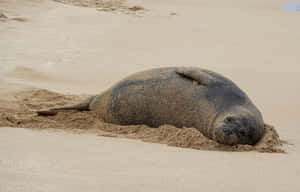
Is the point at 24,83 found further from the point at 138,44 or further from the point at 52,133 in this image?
the point at 138,44

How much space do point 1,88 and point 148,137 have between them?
2636 mm

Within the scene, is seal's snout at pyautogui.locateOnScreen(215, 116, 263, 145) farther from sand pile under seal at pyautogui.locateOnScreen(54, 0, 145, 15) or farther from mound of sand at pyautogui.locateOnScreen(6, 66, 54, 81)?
sand pile under seal at pyautogui.locateOnScreen(54, 0, 145, 15)

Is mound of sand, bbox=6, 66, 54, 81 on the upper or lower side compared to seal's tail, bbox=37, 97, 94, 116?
lower

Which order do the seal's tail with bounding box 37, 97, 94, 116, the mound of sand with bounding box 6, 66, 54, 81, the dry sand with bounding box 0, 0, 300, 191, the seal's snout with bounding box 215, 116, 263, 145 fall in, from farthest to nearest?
the mound of sand with bounding box 6, 66, 54, 81, the seal's tail with bounding box 37, 97, 94, 116, the seal's snout with bounding box 215, 116, 263, 145, the dry sand with bounding box 0, 0, 300, 191

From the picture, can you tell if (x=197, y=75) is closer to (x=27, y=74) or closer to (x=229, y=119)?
(x=229, y=119)

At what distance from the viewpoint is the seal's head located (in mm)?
3975

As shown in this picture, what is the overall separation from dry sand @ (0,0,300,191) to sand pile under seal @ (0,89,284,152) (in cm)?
1

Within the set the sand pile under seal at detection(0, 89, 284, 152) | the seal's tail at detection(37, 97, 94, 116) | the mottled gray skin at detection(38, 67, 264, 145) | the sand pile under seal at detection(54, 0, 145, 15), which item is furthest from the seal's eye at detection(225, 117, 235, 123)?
the sand pile under seal at detection(54, 0, 145, 15)

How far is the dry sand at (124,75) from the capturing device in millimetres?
2715

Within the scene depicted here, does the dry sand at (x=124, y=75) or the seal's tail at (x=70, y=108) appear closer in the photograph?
the dry sand at (x=124, y=75)

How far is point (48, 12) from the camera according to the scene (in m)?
13.3

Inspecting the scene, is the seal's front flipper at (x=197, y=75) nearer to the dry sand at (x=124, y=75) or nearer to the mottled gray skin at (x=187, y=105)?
the mottled gray skin at (x=187, y=105)

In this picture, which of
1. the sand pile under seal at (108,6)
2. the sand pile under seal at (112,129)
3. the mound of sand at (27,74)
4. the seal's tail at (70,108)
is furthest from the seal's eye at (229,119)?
the sand pile under seal at (108,6)

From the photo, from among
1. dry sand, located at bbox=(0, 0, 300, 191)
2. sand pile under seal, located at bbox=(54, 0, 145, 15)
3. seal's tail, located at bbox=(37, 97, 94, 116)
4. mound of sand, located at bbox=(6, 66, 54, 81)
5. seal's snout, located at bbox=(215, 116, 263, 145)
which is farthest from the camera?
sand pile under seal, located at bbox=(54, 0, 145, 15)
